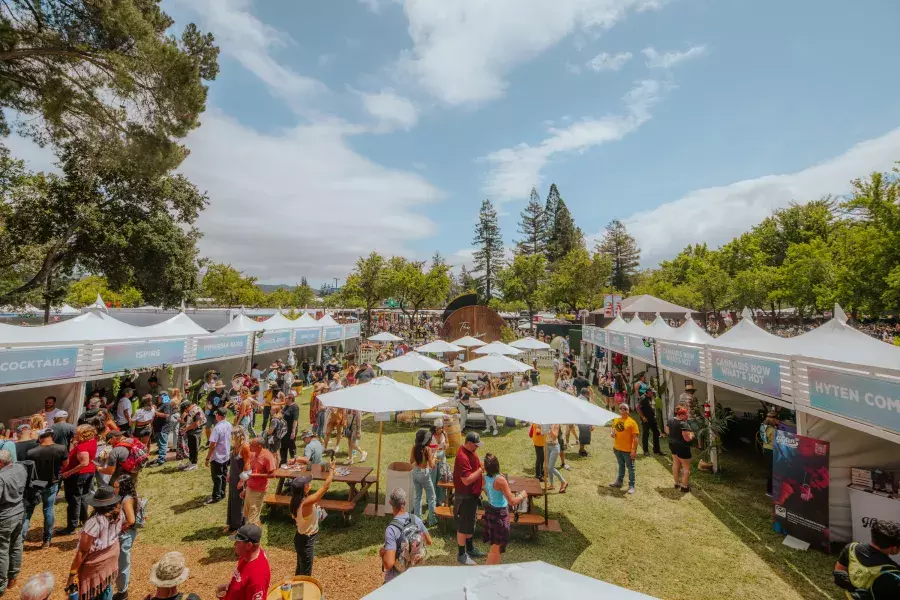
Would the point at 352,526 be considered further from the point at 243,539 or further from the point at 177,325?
the point at 177,325

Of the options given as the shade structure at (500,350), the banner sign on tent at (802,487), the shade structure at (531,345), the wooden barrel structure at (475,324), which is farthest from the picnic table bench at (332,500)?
the wooden barrel structure at (475,324)

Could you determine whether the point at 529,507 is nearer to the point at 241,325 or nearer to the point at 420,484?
the point at 420,484

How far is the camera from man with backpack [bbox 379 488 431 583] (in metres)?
3.71

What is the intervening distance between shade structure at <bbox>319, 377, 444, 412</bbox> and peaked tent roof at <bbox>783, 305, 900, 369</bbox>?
7214 mm

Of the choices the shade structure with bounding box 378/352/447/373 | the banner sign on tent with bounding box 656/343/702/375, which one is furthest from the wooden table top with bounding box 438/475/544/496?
the banner sign on tent with bounding box 656/343/702/375

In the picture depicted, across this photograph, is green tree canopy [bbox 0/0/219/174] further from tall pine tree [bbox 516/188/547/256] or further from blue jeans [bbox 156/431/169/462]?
tall pine tree [bbox 516/188/547/256]

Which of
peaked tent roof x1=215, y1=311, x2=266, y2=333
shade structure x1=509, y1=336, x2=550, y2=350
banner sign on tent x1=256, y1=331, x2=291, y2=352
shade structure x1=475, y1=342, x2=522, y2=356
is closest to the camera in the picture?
banner sign on tent x1=256, y1=331, x2=291, y2=352

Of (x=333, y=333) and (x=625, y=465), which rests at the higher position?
(x=333, y=333)

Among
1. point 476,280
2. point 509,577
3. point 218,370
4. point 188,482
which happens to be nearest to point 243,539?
point 509,577

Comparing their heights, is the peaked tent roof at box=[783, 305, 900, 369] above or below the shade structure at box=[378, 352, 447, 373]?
above

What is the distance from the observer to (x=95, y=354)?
8516 mm

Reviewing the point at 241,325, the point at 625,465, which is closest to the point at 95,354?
the point at 241,325

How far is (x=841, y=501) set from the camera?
570 centimetres

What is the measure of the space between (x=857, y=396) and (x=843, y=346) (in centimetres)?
430
